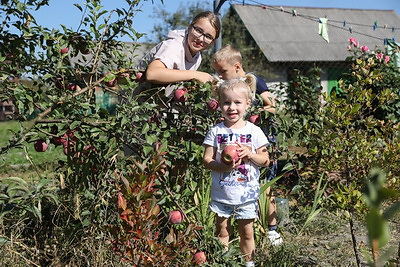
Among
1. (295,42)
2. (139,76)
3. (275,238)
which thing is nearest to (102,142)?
(139,76)

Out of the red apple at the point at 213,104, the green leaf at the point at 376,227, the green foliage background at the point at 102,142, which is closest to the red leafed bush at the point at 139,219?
the green foliage background at the point at 102,142

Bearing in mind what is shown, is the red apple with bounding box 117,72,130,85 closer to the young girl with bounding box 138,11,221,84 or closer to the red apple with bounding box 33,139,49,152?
the young girl with bounding box 138,11,221,84

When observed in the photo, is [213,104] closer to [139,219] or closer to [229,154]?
[229,154]

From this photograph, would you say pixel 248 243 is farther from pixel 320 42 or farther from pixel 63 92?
pixel 320 42

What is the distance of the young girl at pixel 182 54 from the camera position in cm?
251

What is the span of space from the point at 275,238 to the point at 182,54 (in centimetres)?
120

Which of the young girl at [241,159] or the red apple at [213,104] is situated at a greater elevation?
the red apple at [213,104]

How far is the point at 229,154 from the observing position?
2.23 metres

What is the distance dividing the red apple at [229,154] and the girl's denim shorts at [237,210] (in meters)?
0.31

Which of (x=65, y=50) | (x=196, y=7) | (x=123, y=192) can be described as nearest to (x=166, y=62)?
(x=65, y=50)

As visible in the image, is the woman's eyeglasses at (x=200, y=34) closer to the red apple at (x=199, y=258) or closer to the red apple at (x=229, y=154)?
the red apple at (x=229, y=154)

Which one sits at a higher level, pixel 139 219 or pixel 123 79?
pixel 123 79

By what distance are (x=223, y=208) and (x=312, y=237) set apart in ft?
3.69

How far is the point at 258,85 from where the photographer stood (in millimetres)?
3193
